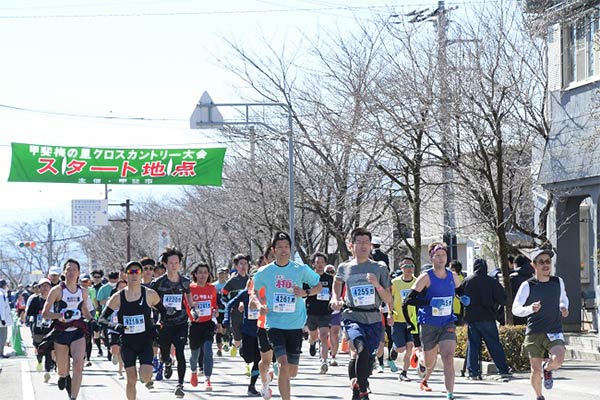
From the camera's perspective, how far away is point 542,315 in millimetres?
12000

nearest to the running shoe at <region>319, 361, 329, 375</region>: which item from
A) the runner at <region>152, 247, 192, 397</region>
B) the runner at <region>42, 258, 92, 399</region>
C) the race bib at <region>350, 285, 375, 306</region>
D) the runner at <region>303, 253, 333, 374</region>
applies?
the runner at <region>303, 253, 333, 374</region>

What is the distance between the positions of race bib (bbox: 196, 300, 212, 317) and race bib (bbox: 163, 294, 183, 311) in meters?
0.64

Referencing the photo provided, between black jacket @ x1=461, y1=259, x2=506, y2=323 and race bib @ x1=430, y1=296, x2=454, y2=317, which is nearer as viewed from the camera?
race bib @ x1=430, y1=296, x2=454, y2=317

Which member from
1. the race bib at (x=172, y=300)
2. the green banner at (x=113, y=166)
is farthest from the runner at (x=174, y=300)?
the green banner at (x=113, y=166)

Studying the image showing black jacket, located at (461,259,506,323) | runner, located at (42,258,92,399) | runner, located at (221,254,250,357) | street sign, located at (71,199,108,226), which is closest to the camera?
runner, located at (42,258,92,399)

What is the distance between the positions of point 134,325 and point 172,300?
8.58 feet

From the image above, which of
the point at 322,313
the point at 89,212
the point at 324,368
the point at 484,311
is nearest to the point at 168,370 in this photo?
the point at 324,368

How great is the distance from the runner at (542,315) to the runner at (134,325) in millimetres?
4332

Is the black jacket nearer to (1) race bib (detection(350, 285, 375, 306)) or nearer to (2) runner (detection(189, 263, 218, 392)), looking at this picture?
(2) runner (detection(189, 263, 218, 392))

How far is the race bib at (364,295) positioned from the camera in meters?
12.0

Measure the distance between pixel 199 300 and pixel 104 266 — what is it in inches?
2582

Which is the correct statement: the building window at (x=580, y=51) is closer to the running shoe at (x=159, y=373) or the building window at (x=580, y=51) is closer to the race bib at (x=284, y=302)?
the running shoe at (x=159, y=373)

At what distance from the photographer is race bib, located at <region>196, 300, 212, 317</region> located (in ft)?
53.0

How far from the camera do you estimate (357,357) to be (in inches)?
466
